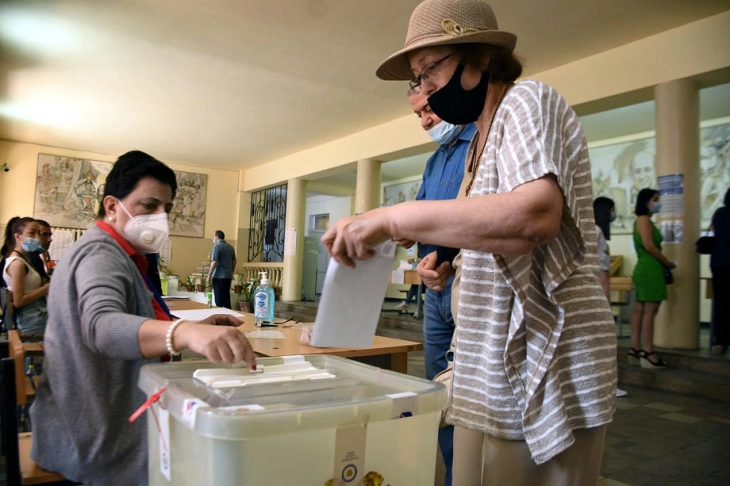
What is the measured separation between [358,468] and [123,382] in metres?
0.71

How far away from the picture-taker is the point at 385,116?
776 cm

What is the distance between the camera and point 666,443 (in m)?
2.98

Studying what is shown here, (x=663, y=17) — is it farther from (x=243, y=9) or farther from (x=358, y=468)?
(x=358, y=468)

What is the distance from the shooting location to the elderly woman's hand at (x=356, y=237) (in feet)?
2.39

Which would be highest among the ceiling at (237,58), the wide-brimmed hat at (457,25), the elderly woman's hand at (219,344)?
the ceiling at (237,58)

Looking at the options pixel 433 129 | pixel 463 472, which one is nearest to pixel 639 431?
pixel 433 129

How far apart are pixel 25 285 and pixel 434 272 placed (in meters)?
3.93

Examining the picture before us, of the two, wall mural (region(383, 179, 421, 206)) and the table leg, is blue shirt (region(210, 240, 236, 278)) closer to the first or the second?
wall mural (region(383, 179, 421, 206))

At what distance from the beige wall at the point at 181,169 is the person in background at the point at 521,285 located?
11658 millimetres

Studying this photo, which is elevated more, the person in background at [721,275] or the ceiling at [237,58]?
the ceiling at [237,58]

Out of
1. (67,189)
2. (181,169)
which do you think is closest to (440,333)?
(67,189)

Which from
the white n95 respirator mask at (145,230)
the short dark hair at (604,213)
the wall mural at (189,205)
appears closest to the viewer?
the white n95 respirator mask at (145,230)

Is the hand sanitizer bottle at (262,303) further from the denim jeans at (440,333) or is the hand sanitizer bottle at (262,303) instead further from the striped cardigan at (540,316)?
the striped cardigan at (540,316)

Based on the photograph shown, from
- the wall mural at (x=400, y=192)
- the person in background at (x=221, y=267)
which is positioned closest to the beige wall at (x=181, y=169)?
the person in background at (x=221, y=267)
